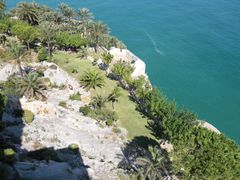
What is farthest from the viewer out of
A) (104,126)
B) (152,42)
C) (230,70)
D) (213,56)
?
(152,42)

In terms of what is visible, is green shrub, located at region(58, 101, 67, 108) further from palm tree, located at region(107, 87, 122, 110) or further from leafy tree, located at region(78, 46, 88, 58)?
leafy tree, located at region(78, 46, 88, 58)

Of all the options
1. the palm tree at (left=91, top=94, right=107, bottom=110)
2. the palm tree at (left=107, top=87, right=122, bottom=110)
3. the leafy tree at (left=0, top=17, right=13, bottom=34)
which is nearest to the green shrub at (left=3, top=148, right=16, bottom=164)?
the palm tree at (left=91, top=94, right=107, bottom=110)

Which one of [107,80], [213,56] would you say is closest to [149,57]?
[213,56]

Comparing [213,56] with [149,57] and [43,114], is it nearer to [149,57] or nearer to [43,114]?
[149,57]

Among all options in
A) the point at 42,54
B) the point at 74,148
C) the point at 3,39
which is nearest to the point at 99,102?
the point at 74,148

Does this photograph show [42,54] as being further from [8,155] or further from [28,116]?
[8,155]

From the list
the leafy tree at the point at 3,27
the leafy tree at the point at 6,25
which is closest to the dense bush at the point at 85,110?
the leafy tree at the point at 3,27

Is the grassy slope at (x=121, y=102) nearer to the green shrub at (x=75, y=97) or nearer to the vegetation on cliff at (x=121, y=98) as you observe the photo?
the vegetation on cliff at (x=121, y=98)
